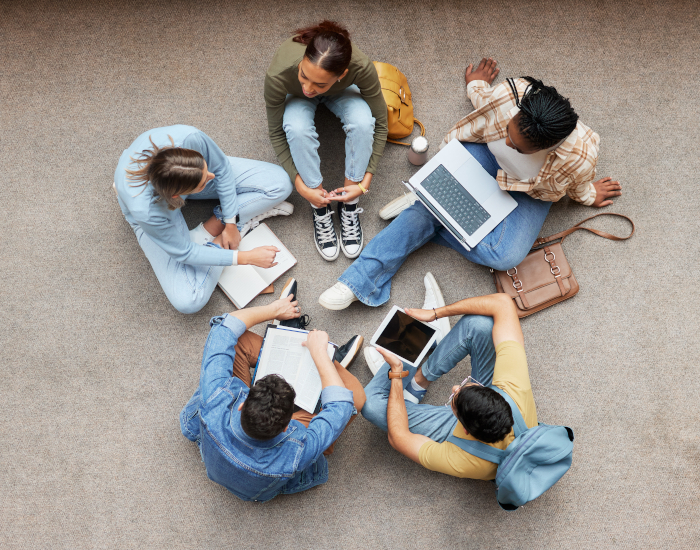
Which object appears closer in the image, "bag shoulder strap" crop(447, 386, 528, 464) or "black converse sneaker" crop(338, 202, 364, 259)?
"bag shoulder strap" crop(447, 386, 528, 464)

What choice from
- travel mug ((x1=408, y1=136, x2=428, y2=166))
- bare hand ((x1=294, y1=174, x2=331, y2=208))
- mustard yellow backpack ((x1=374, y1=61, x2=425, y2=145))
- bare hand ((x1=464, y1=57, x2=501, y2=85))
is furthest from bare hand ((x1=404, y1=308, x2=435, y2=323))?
bare hand ((x1=464, y1=57, x2=501, y2=85))

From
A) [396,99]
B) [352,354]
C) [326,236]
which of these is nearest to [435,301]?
[352,354]

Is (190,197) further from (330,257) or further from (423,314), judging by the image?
(423,314)

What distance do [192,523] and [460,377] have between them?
1.30m

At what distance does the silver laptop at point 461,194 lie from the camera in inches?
75.7

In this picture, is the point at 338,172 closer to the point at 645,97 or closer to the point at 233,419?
the point at 233,419

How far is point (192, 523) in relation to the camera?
2.04m

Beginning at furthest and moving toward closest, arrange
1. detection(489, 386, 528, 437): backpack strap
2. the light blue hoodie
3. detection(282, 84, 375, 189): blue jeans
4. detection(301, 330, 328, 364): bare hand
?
detection(282, 84, 375, 189): blue jeans, detection(301, 330, 328, 364): bare hand, the light blue hoodie, detection(489, 386, 528, 437): backpack strap

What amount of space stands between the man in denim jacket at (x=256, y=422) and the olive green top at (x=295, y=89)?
2.35ft

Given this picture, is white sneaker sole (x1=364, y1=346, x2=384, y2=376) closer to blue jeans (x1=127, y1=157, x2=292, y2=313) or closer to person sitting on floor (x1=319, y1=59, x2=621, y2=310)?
person sitting on floor (x1=319, y1=59, x2=621, y2=310)

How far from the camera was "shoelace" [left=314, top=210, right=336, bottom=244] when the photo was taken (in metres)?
2.10

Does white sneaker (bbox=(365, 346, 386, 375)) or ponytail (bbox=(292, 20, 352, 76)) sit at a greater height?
ponytail (bbox=(292, 20, 352, 76))

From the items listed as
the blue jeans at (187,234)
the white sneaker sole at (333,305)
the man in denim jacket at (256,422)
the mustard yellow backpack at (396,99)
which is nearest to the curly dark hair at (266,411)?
the man in denim jacket at (256,422)

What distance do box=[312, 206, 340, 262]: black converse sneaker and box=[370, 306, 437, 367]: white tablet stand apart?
0.40m
